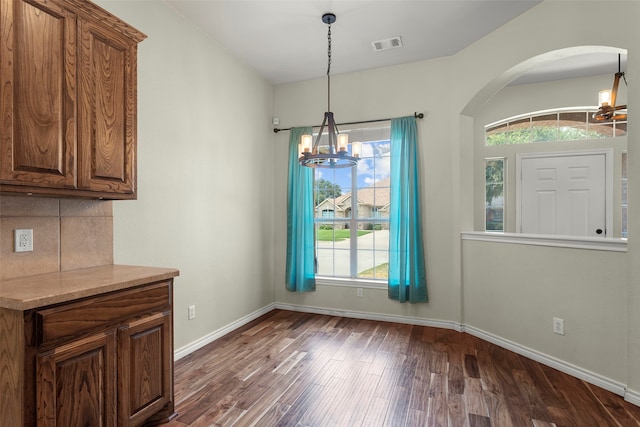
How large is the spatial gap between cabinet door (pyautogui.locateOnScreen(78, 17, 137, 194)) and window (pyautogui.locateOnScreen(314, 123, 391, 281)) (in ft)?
8.66

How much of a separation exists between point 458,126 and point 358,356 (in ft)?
8.82

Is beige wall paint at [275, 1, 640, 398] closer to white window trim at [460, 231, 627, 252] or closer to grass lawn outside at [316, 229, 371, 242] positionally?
white window trim at [460, 231, 627, 252]

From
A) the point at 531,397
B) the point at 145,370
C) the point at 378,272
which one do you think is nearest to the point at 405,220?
the point at 378,272

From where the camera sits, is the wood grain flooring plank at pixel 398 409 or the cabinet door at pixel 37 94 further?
the wood grain flooring plank at pixel 398 409

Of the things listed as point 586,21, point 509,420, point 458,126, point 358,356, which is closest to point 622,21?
point 586,21

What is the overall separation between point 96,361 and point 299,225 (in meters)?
2.95

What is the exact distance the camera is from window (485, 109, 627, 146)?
455 centimetres

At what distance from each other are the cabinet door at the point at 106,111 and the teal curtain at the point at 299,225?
93.9 inches

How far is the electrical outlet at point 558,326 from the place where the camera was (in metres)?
2.88

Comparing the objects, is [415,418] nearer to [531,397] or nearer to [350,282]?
[531,397]

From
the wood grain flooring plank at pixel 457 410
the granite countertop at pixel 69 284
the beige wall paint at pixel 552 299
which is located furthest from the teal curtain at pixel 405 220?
the granite countertop at pixel 69 284

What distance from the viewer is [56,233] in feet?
6.90

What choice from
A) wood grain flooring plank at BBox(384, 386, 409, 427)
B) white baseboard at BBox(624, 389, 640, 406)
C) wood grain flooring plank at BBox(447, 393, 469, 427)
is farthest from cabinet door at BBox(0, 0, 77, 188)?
white baseboard at BBox(624, 389, 640, 406)

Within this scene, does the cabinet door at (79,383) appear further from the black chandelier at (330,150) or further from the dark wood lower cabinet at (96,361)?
the black chandelier at (330,150)
